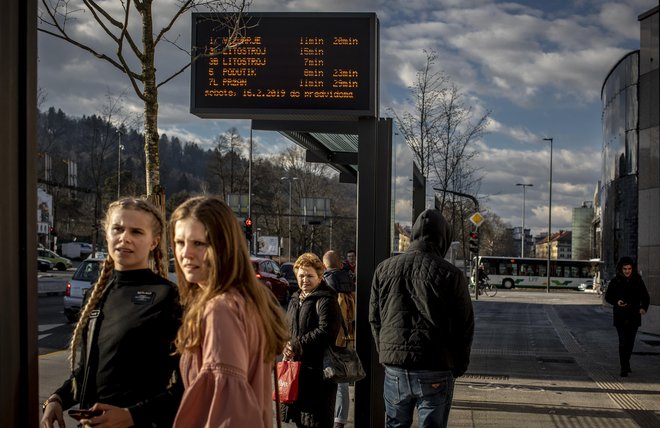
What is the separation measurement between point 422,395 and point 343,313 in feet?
10.3

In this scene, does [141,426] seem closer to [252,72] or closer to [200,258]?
[200,258]

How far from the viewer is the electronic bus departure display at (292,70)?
21.3 ft

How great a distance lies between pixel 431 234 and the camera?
15.8ft

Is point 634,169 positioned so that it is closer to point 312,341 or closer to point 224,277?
point 312,341

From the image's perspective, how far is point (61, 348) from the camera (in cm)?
1318

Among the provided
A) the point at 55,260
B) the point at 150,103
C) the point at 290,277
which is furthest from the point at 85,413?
the point at 55,260

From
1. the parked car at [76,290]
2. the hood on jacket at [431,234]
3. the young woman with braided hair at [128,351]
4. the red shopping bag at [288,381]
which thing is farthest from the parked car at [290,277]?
the young woman with braided hair at [128,351]

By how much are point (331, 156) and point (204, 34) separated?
3.98 metres

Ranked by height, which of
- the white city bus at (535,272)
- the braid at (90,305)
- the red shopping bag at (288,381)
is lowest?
the white city bus at (535,272)

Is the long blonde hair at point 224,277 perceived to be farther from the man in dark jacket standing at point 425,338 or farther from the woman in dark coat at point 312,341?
the woman in dark coat at point 312,341

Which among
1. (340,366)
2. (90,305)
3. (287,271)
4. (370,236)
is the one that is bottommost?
(287,271)

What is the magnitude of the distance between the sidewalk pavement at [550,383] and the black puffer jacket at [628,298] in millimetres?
855

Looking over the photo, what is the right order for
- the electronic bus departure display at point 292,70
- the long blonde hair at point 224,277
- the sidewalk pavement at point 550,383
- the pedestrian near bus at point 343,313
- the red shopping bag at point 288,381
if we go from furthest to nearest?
the sidewalk pavement at point 550,383
the pedestrian near bus at point 343,313
the electronic bus departure display at point 292,70
the red shopping bag at point 288,381
the long blonde hair at point 224,277

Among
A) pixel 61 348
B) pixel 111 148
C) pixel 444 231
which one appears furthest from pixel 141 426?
pixel 111 148
